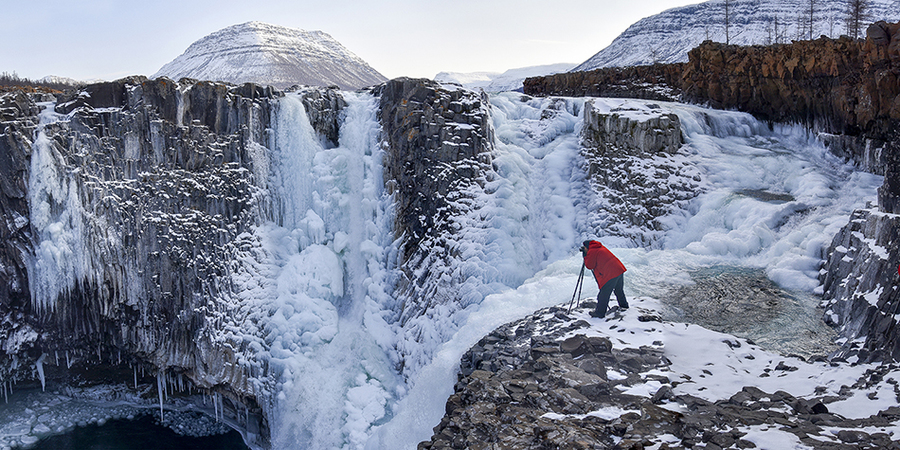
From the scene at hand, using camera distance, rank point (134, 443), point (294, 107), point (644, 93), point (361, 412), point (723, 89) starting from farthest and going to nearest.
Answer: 1. point (644, 93)
2. point (723, 89)
3. point (294, 107)
4. point (134, 443)
5. point (361, 412)

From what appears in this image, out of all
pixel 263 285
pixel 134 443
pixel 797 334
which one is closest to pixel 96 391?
pixel 134 443

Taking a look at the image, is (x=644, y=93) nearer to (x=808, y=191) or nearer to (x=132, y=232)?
(x=808, y=191)

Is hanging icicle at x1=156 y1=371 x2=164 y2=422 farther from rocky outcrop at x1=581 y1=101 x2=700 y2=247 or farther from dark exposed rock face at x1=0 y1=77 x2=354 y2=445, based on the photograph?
rocky outcrop at x1=581 y1=101 x2=700 y2=247

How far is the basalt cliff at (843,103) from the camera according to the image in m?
8.23

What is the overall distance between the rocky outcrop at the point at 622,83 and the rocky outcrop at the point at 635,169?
11369mm

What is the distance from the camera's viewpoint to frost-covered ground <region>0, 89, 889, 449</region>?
42.0 ft

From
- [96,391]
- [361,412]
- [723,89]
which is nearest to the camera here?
[361,412]

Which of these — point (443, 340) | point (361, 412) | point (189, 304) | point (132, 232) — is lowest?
point (361, 412)

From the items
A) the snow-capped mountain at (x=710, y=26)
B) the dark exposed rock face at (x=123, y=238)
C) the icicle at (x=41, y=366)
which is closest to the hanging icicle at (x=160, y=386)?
the dark exposed rock face at (x=123, y=238)

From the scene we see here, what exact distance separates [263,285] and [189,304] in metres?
2.09

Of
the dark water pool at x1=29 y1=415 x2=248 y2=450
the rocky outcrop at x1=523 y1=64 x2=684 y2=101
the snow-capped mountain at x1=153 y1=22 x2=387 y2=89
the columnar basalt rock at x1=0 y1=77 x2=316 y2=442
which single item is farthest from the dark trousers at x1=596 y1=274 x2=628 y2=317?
the snow-capped mountain at x1=153 y1=22 x2=387 y2=89

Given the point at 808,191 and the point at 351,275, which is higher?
the point at 808,191

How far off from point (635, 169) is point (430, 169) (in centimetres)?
703

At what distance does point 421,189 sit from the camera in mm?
16703
